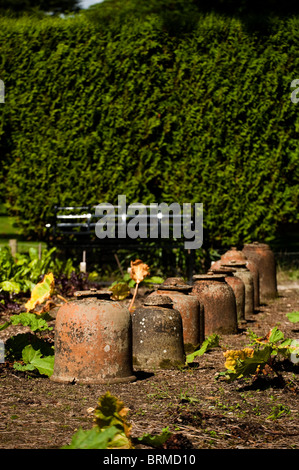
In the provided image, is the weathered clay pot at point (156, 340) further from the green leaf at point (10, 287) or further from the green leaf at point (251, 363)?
the green leaf at point (10, 287)

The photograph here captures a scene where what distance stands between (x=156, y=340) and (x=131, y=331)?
14.2 inches

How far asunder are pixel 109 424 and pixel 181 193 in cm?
758

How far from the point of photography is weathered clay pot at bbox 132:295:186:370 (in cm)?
457

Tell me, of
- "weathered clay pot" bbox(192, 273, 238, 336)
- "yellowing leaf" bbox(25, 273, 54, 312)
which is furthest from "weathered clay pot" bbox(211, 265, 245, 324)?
"yellowing leaf" bbox(25, 273, 54, 312)

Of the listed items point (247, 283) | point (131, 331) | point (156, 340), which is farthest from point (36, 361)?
point (247, 283)

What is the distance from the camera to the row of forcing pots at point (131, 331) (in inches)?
161

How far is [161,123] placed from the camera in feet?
33.7

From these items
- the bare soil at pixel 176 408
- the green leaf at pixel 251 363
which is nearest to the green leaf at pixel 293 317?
the bare soil at pixel 176 408

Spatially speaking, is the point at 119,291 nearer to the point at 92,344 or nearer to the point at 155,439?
the point at 92,344

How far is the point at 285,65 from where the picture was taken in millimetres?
10461

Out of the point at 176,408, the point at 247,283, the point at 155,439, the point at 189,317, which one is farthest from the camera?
the point at 247,283
